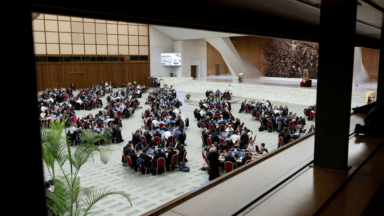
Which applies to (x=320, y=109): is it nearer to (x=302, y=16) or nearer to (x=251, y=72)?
(x=302, y=16)

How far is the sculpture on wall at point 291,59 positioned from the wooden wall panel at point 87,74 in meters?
14.0

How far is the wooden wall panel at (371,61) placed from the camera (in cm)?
2933

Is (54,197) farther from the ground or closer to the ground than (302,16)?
closer to the ground

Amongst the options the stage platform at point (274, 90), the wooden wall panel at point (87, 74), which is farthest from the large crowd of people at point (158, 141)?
the wooden wall panel at point (87, 74)

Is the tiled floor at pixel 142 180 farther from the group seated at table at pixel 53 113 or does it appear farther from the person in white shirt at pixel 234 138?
the group seated at table at pixel 53 113

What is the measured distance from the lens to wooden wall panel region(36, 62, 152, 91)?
1118 inches

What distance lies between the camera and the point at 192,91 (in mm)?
29703

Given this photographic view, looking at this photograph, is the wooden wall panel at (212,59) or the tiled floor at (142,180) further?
the wooden wall panel at (212,59)

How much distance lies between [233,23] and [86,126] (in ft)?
36.6

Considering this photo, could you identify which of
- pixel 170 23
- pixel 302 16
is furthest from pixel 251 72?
pixel 170 23

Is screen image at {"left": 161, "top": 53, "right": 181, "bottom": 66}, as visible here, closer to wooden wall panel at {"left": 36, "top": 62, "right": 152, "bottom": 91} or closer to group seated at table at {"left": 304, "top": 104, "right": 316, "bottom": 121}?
wooden wall panel at {"left": 36, "top": 62, "right": 152, "bottom": 91}

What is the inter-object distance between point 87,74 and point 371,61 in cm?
2902

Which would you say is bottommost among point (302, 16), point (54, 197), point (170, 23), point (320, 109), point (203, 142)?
point (203, 142)

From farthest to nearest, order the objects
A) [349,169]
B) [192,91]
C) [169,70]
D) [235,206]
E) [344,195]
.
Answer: [169,70] < [192,91] < [349,169] < [344,195] < [235,206]
